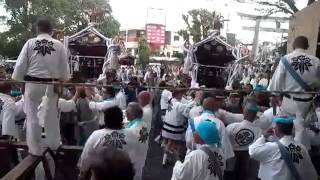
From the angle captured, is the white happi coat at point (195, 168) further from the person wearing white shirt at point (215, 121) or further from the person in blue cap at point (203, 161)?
the person wearing white shirt at point (215, 121)

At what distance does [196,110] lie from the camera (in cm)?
696

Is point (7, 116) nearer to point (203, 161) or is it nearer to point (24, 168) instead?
point (24, 168)

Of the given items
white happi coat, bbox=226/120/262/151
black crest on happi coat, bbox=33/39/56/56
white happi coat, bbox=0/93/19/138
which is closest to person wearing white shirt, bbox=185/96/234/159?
white happi coat, bbox=226/120/262/151

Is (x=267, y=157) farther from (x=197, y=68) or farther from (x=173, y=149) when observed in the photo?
(x=197, y=68)

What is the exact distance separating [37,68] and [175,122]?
3486mm

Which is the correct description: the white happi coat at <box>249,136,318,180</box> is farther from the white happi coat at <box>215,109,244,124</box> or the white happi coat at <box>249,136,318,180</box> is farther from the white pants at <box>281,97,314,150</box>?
the white happi coat at <box>215,109,244,124</box>

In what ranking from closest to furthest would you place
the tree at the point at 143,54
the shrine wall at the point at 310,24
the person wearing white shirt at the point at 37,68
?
the person wearing white shirt at the point at 37,68 < the shrine wall at the point at 310,24 < the tree at the point at 143,54

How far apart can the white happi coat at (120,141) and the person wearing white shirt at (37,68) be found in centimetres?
76

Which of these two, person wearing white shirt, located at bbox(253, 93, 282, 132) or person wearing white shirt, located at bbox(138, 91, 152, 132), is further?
person wearing white shirt, located at bbox(253, 93, 282, 132)

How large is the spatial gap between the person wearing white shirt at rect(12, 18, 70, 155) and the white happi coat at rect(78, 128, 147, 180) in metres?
0.76

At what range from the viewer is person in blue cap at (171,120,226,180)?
155 inches

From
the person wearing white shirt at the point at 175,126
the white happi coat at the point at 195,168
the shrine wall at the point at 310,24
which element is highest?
the shrine wall at the point at 310,24

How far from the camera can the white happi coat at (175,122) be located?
8.05m

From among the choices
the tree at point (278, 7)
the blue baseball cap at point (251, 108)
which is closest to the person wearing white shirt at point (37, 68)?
the blue baseball cap at point (251, 108)
